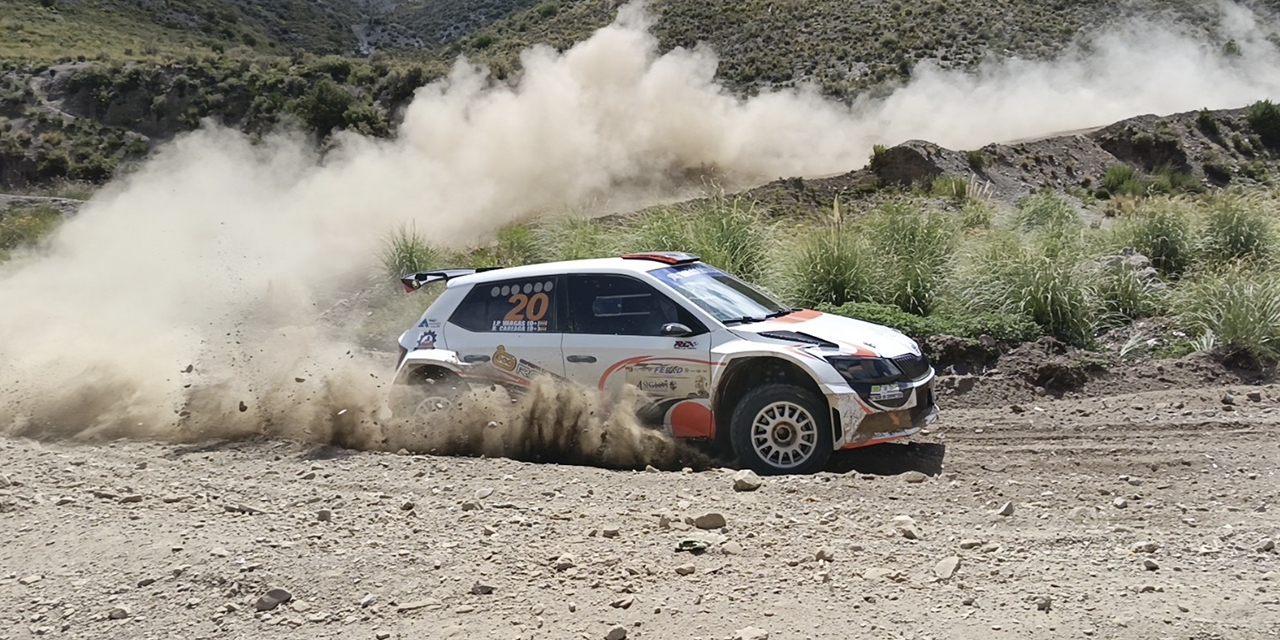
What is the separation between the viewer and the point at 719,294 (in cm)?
886

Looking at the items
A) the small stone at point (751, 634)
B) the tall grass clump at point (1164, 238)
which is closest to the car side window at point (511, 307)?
the small stone at point (751, 634)

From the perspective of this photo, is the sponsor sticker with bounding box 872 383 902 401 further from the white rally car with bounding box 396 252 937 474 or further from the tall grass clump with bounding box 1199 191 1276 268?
the tall grass clump with bounding box 1199 191 1276 268

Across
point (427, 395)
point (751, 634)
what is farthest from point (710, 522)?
point (427, 395)

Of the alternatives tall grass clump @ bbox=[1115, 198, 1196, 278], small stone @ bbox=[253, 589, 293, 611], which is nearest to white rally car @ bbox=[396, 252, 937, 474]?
small stone @ bbox=[253, 589, 293, 611]

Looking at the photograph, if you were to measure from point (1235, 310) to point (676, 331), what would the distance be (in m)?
6.60

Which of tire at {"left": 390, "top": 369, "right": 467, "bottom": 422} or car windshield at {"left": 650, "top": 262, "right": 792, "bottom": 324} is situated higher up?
car windshield at {"left": 650, "top": 262, "right": 792, "bottom": 324}

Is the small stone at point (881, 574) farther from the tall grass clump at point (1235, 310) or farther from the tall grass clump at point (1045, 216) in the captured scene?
the tall grass clump at point (1045, 216)

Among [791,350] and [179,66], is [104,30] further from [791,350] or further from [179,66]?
[791,350]

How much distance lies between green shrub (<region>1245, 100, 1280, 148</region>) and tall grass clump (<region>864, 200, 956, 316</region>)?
35299mm

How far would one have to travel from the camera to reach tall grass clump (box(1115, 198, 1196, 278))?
14773 millimetres

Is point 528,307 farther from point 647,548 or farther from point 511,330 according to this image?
point 647,548

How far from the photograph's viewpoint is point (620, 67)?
36.1m

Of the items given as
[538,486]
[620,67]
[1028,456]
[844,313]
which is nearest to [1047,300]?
[844,313]

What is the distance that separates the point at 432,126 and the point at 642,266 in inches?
968
